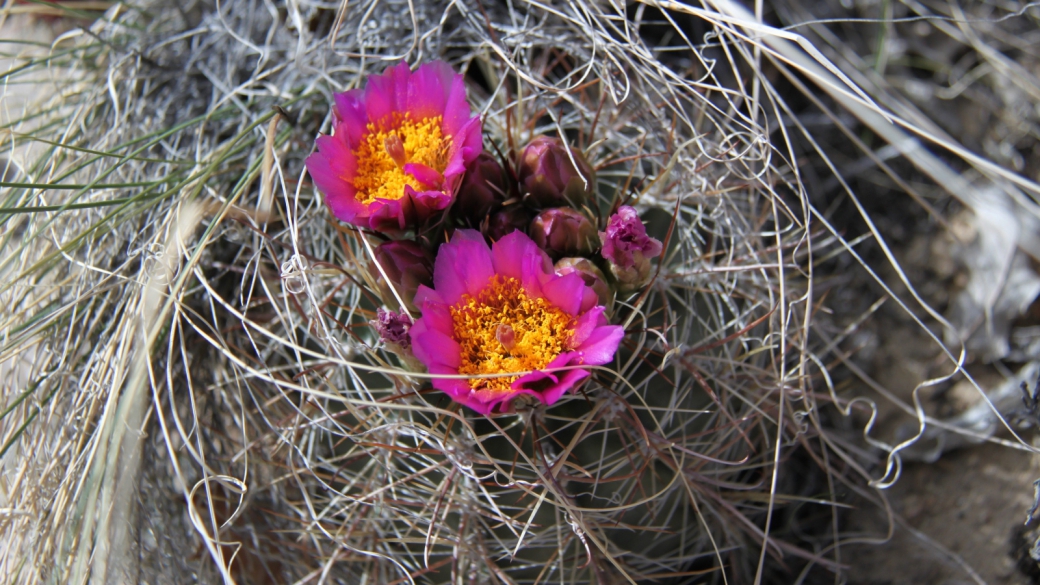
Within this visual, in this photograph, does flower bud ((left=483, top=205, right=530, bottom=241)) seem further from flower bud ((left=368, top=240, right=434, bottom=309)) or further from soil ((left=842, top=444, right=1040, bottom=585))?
soil ((left=842, top=444, right=1040, bottom=585))

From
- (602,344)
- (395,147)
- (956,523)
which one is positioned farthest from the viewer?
(956,523)

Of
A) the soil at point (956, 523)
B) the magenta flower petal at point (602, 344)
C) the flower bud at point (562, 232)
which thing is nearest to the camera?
the magenta flower petal at point (602, 344)

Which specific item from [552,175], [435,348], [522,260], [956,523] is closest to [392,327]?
[435,348]

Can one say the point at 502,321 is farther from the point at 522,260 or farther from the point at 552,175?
the point at 552,175

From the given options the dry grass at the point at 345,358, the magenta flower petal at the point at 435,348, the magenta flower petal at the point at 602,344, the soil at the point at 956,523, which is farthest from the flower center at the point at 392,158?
the soil at the point at 956,523

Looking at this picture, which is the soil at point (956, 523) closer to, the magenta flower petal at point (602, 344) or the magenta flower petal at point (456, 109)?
the magenta flower petal at point (602, 344)

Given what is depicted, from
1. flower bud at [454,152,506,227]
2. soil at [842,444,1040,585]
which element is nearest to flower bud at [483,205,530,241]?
flower bud at [454,152,506,227]

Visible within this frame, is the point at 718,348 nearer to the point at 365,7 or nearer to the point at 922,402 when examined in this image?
the point at 922,402
